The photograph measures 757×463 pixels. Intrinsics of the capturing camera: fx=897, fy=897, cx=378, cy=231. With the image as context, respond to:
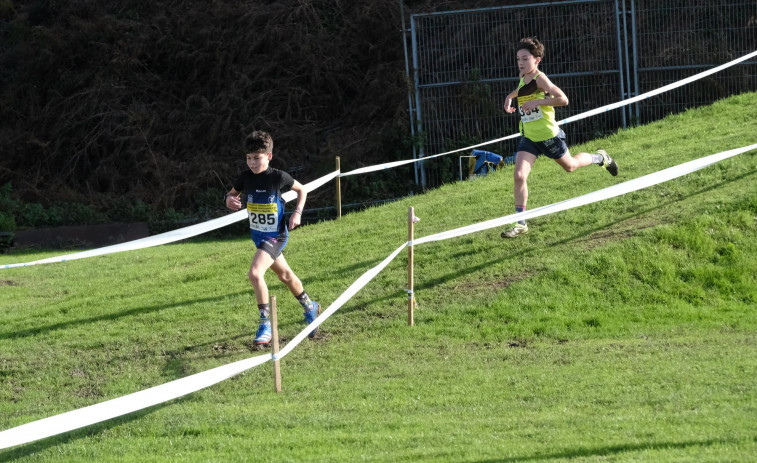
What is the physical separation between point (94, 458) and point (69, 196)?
51.2ft

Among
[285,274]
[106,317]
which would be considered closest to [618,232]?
[285,274]

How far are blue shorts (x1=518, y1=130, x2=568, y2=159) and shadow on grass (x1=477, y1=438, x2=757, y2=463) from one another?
511 centimetres

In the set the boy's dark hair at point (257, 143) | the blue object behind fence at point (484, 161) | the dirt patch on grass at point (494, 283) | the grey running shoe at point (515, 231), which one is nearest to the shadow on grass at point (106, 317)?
the dirt patch on grass at point (494, 283)

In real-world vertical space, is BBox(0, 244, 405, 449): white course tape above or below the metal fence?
below

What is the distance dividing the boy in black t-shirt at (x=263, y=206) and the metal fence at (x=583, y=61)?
9.92m

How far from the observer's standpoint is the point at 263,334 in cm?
852

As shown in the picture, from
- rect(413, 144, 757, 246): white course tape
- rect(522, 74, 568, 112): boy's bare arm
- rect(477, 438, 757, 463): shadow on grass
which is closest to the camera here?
rect(477, 438, 757, 463): shadow on grass

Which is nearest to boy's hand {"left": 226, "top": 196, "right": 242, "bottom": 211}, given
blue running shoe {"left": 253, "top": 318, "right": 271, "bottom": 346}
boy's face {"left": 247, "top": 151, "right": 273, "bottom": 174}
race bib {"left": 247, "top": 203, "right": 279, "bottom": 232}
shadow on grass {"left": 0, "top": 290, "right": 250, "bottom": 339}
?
race bib {"left": 247, "top": 203, "right": 279, "bottom": 232}

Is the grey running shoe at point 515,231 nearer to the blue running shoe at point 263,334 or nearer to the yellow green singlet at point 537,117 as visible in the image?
the yellow green singlet at point 537,117

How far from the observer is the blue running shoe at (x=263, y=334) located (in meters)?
8.49

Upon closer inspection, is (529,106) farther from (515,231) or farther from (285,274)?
(285,274)

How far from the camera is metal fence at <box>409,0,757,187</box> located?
58.9 ft

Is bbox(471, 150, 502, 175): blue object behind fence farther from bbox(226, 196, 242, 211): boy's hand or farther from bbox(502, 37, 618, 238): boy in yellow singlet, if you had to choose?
bbox(226, 196, 242, 211): boy's hand

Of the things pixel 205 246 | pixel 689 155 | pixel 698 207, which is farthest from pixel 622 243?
pixel 205 246
